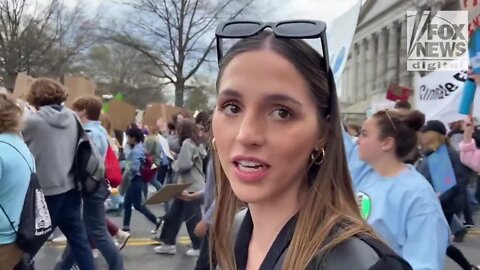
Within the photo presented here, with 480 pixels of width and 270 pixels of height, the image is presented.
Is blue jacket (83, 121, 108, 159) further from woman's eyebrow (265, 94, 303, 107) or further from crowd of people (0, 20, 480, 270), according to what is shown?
woman's eyebrow (265, 94, 303, 107)

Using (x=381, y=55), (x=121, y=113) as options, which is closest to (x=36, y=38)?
(x=121, y=113)

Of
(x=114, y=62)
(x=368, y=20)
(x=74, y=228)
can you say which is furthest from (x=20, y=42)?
(x=368, y=20)

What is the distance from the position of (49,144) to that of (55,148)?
5 centimetres

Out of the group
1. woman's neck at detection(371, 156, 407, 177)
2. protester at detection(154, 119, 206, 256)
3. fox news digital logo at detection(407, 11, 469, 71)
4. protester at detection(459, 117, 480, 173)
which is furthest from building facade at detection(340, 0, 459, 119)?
woman's neck at detection(371, 156, 407, 177)

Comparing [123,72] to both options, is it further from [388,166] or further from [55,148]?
[388,166]

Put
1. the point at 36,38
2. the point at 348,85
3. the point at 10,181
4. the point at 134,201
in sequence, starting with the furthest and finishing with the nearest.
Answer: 1. the point at 348,85
2. the point at 36,38
3. the point at 134,201
4. the point at 10,181

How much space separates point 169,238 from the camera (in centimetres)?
701

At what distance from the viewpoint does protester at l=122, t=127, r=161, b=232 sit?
26.6 feet

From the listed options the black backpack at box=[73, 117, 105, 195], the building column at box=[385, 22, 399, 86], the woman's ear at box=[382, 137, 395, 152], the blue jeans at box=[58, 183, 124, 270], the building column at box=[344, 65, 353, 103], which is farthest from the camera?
the building column at box=[344, 65, 353, 103]

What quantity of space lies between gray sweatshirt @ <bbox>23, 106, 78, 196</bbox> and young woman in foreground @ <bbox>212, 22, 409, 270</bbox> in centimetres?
366

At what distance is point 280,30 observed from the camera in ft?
4.19

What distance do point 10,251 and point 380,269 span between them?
2.87 meters

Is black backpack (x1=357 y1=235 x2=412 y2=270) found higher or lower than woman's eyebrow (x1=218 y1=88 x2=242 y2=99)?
lower

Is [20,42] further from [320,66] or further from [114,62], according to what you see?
[320,66]
